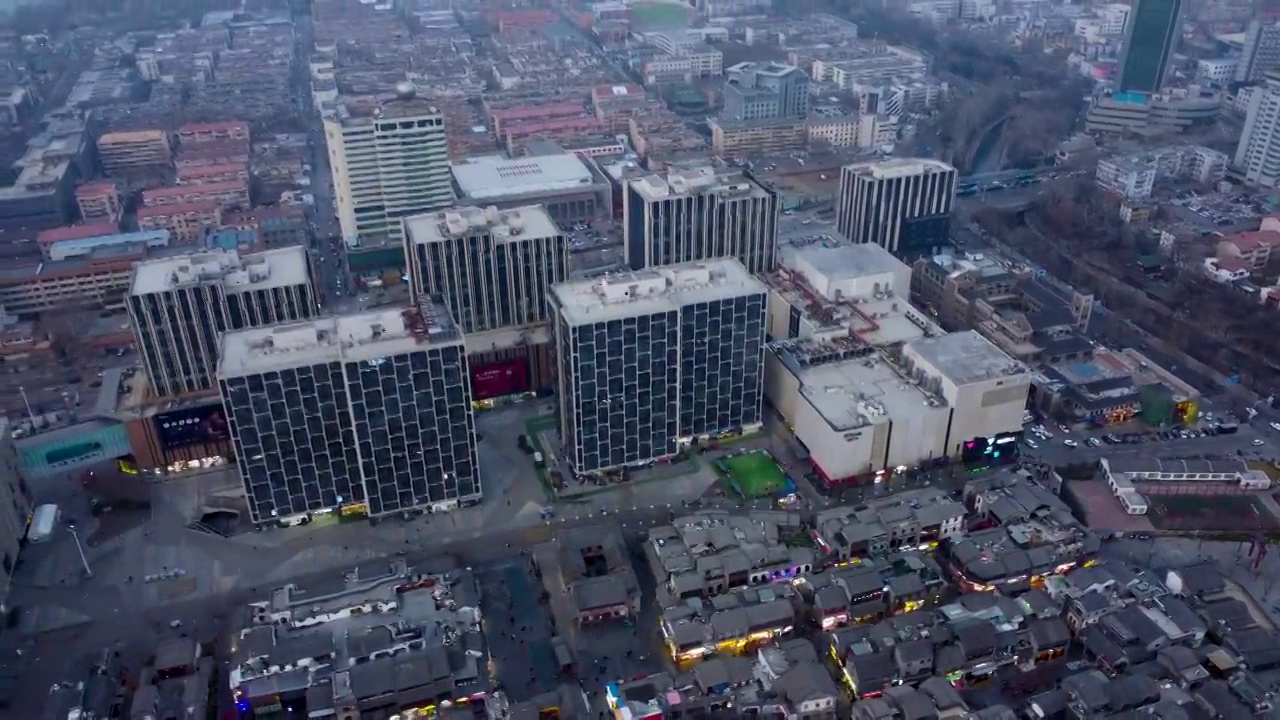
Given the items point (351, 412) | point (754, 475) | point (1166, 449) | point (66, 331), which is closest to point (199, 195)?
point (66, 331)

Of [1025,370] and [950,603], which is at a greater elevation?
[1025,370]

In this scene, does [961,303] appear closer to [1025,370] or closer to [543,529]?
[1025,370]

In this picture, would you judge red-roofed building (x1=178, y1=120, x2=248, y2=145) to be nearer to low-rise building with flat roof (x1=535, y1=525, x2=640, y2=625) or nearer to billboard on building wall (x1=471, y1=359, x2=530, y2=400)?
billboard on building wall (x1=471, y1=359, x2=530, y2=400)

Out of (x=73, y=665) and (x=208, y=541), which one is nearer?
(x=73, y=665)

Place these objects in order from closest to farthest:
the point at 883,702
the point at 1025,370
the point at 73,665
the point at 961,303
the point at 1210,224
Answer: the point at 883,702 → the point at 73,665 → the point at 1025,370 → the point at 961,303 → the point at 1210,224

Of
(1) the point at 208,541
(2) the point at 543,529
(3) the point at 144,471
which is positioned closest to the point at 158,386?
(3) the point at 144,471

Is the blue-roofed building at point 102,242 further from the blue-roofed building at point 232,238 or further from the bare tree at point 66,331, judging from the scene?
the bare tree at point 66,331

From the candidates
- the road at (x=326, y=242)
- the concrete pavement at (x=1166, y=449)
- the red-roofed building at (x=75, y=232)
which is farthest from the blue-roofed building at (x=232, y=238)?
the concrete pavement at (x=1166, y=449)
